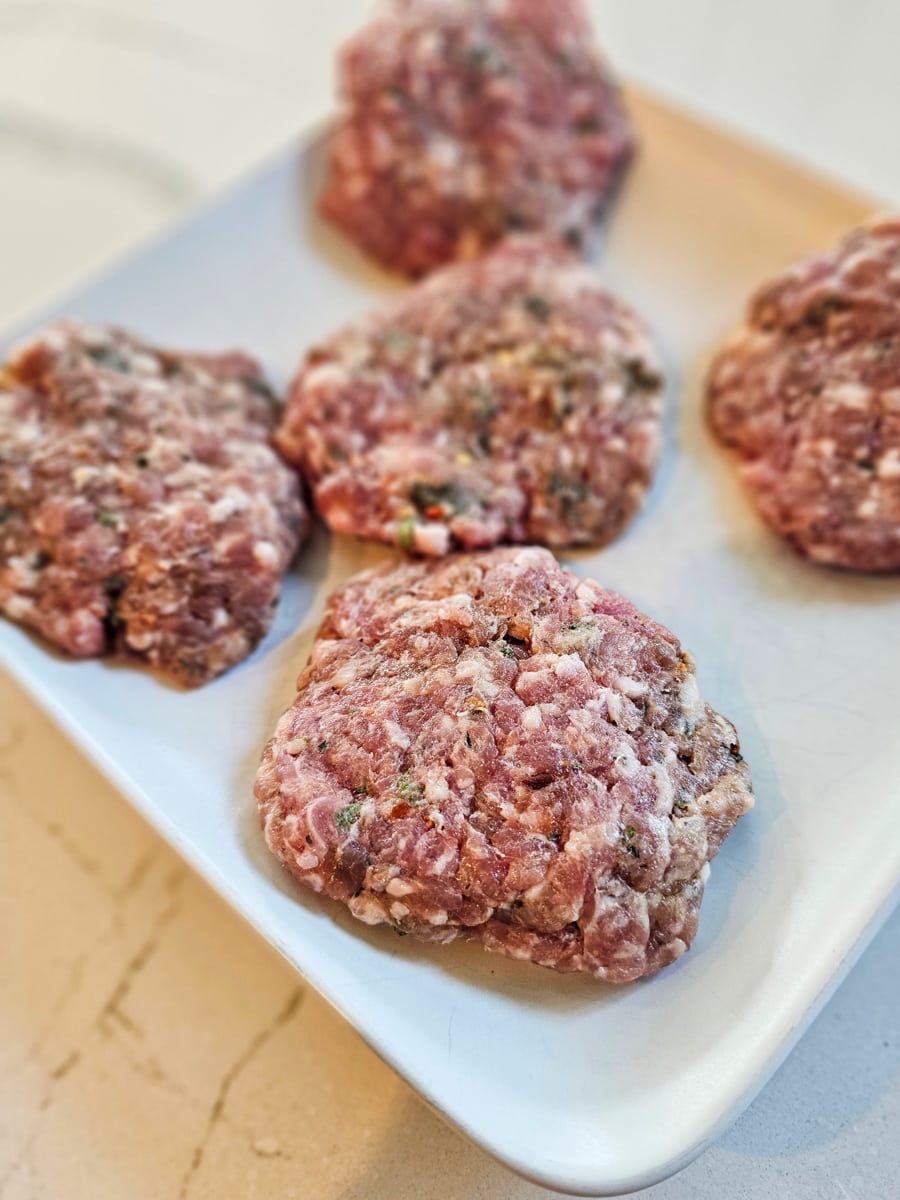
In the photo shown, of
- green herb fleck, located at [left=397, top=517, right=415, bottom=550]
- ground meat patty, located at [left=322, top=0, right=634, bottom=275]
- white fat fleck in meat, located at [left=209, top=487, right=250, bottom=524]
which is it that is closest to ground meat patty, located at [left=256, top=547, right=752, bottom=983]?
green herb fleck, located at [left=397, top=517, right=415, bottom=550]

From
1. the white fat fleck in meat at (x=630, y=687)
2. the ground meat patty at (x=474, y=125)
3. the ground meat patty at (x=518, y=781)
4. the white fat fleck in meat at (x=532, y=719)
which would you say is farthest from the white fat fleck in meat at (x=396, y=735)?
the ground meat patty at (x=474, y=125)

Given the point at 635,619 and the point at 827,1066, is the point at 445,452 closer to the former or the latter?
the point at 635,619

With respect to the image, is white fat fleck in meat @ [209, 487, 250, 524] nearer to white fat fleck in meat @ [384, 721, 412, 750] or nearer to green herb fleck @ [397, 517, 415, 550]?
green herb fleck @ [397, 517, 415, 550]

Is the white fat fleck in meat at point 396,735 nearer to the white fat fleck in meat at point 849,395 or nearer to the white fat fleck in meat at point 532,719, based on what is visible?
the white fat fleck in meat at point 532,719

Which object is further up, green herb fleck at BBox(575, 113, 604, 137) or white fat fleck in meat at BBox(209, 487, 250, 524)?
green herb fleck at BBox(575, 113, 604, 137)

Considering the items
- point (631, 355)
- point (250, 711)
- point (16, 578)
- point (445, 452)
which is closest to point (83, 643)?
point (16, 578)
